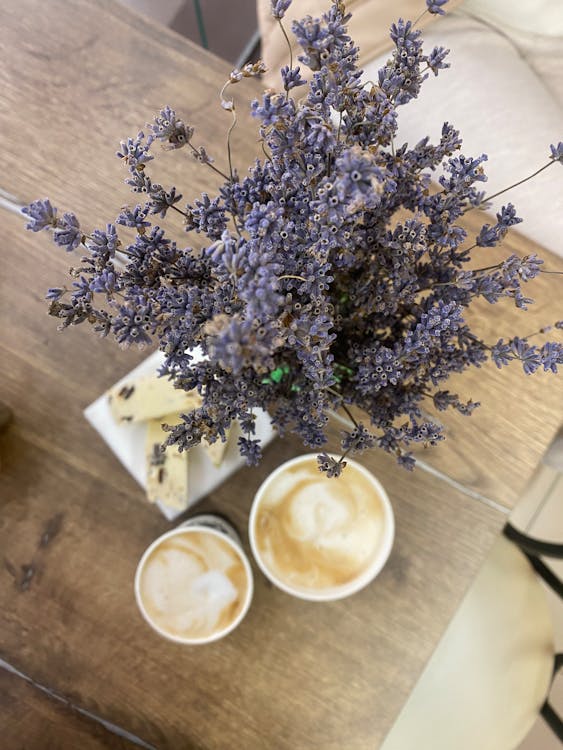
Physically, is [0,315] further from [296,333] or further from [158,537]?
[296,333]

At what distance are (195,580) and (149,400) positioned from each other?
8.6 inches

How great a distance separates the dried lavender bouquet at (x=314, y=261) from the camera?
34 centimetres

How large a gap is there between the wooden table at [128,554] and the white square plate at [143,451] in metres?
0.02

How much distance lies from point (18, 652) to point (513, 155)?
1011mm

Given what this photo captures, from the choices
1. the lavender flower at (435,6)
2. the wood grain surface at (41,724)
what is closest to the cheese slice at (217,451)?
the wood grain surface at (41,724)

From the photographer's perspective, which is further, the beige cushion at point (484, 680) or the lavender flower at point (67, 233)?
the beige cushion at point (484, 680)

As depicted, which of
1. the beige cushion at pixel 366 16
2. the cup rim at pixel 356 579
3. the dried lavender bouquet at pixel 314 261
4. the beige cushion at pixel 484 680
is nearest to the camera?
the dried lavender bouquet at pixel 314 261

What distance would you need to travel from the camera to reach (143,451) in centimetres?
74

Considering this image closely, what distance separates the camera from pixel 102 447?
76 centimetres

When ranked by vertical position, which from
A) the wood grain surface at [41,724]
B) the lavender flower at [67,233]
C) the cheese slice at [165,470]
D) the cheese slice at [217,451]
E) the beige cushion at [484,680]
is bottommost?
the wood grain surface at [41,724]

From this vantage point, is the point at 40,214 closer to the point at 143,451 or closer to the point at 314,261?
the point at 314,261

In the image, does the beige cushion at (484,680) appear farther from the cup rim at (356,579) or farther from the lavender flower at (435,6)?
the lavender flower at (435,6)

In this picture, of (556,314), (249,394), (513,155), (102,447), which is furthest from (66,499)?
(513,155)

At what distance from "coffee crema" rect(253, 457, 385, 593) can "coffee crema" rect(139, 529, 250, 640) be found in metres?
0.05
